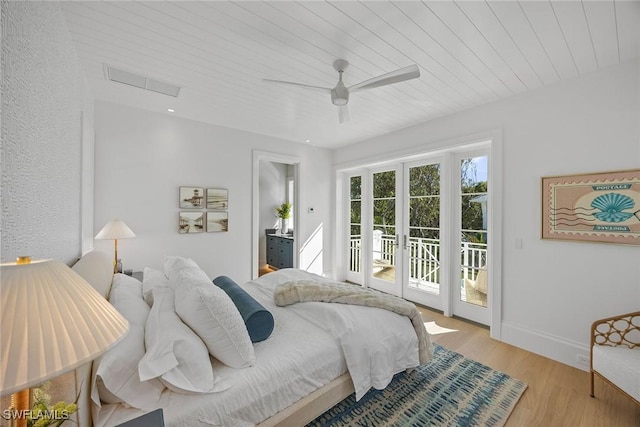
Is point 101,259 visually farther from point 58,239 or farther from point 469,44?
point 469,44

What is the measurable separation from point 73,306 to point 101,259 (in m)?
1.74

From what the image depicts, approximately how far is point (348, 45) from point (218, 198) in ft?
8.57

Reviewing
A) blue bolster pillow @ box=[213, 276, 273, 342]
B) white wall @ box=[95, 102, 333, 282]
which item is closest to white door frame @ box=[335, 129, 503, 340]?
blue bolster pillow @ box=[213, 276, 273, 342]

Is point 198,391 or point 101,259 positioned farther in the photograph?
point 101,259

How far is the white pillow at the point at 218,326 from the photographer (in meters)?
1.41

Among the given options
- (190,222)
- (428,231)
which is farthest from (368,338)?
(190,222)

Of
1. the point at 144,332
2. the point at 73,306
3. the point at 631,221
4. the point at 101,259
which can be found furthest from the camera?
the point at 631,221

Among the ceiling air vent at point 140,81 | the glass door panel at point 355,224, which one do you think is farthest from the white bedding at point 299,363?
the glass door panel at point 355,224

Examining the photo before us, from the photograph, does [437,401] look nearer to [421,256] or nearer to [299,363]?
[299,363]

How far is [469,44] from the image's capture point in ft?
6.41

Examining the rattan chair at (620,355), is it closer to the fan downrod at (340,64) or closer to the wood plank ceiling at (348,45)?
the wood plank ceiling at (348,45)

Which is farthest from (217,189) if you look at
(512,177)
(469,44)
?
(512,177)

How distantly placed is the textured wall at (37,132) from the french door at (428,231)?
12.3 feet

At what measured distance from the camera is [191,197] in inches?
139
